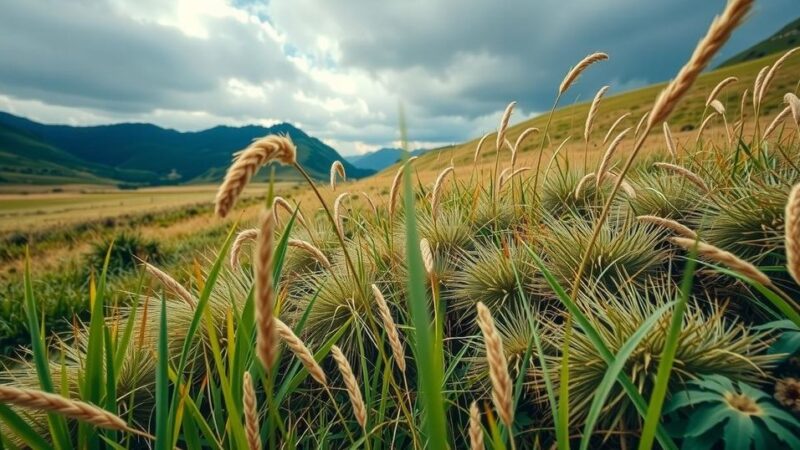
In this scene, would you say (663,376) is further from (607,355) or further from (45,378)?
(45,378)

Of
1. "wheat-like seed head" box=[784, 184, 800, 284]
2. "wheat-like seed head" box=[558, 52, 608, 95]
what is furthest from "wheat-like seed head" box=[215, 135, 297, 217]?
"wheat-like seed head" box=[558, 52, 608, 95]

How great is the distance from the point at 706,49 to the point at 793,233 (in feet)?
2.01

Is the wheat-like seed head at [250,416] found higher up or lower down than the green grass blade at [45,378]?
higher up

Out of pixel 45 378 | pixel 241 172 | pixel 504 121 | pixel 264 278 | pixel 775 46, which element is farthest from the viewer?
pixel 775 46

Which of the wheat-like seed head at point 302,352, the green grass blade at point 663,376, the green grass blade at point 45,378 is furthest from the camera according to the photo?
the green grass blade at point 45,378

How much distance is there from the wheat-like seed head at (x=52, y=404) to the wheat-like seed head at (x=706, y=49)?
162 cm

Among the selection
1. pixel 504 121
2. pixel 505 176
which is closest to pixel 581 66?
Answer: pixel 504 121

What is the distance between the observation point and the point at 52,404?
95cm

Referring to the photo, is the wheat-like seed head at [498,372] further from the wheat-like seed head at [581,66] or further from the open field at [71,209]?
the open field at [71,209]

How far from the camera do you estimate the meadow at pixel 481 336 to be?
44.1 inches

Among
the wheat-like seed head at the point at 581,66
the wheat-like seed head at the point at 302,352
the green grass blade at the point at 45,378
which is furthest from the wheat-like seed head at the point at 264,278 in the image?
the wheat-like seed head at the point at 581,66

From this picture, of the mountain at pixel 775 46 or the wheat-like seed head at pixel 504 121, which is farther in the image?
the mountain at pixel 775 46

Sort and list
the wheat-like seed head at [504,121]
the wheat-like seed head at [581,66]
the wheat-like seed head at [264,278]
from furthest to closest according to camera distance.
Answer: the wheat-like seed head at [504,121] < the wheat-like seed head at [581,66] < the wheat-like seed head at [264,278]

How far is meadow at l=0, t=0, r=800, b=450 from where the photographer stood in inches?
44.1
